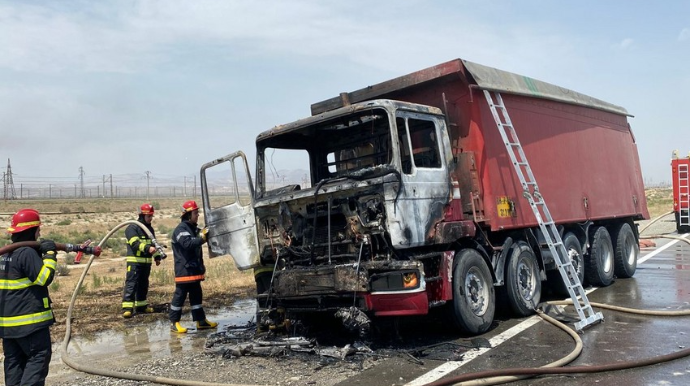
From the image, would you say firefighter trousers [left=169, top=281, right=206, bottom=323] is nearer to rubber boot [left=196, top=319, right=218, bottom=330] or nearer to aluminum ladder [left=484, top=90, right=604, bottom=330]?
rubber boot [left=196, top=319, right=218, bottom=330]

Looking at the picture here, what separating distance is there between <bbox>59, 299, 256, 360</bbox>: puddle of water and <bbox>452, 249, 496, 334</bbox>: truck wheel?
9.95 ft

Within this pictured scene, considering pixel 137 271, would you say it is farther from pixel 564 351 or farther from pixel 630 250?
pixel 630 250

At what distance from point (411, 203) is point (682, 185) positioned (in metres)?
16.9

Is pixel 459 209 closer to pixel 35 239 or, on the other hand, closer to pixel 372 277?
pixel 372 277

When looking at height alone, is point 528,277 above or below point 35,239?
below

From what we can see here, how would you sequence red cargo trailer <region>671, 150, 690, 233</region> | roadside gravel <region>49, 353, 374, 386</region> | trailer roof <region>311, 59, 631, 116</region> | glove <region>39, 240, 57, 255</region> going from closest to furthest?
1. glove <region>39, 240, 57, 255</region>
2. roadside gravel <region>49, 353, 374, 386</region>
3. trailer roof <region>311, 59, 631, 116</region>
4. red cargo trailer <region>671, 150, 690, 233</region>

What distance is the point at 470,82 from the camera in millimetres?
7320

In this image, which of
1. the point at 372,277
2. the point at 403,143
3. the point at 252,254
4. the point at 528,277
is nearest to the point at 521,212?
the point at 528,277

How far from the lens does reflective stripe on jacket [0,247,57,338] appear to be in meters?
4.79

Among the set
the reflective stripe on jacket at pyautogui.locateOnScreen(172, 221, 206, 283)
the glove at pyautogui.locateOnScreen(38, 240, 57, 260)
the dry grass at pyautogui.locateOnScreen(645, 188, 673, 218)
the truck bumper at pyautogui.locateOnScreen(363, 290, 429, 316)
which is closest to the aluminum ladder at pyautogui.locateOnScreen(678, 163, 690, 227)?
the dry grass at pyautogui.locateOnScreen(645, 188, 673, 218)

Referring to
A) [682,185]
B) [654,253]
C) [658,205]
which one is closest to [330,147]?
→ [654,253]

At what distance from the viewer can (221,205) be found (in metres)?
7.84

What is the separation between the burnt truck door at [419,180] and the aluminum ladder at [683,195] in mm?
15693

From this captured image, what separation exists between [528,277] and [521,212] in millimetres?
911
